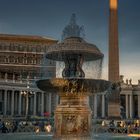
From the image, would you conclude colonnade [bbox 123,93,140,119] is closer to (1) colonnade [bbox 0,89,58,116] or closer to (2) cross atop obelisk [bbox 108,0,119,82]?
(1) colonnade [bbox 0,89,58,116]

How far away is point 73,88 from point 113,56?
76.6ft

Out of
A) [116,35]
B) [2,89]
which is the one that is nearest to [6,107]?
[2,89]

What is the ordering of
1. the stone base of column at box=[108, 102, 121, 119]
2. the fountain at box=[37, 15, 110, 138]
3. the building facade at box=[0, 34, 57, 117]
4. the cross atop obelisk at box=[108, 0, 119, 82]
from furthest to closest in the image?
the building facade at box=[0, 34, 57, 117]
the stone base of column at box=[108, 102, 121, 119]
the cross atop obelisk at box=[108, 0, 119, 82]
the fountain at box=[37, 15, 110, 138]

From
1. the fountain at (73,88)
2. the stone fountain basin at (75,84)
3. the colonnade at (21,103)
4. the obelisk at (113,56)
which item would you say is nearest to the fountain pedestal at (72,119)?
the fountain at (73,88)

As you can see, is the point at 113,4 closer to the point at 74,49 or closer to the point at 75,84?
the point at 74,49

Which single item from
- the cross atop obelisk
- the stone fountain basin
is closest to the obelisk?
the cross atop obelisk

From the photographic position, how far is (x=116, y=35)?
46.9 m

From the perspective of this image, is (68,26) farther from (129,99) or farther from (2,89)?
(129,99)

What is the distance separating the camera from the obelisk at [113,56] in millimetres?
45719

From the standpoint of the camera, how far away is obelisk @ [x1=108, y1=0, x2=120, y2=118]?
45.7 metres

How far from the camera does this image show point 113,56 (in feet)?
151

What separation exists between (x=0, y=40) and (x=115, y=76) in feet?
248

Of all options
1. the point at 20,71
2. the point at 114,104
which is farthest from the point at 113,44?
the point at 20,71

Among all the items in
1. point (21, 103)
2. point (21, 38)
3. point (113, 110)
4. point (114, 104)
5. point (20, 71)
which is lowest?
point (21, 103)
